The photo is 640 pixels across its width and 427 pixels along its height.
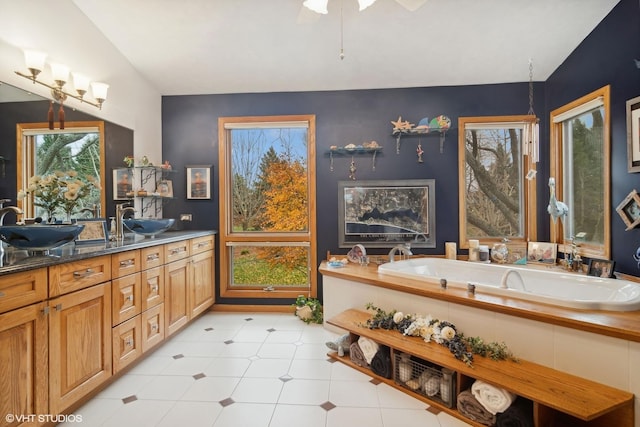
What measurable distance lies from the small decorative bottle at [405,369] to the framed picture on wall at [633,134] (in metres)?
2.23

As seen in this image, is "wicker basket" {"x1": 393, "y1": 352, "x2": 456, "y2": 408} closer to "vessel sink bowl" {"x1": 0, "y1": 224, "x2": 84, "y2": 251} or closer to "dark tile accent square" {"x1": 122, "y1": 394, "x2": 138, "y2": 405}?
"dark tile accent square" {"x1": 122, "y1": 394, "x2": 138, "y2": 405}

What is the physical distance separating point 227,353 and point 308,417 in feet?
3.65

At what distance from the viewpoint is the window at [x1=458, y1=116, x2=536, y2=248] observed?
11.7 feet

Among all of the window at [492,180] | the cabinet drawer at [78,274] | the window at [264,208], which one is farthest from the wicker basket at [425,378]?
the cabinet drawer at [78,274]

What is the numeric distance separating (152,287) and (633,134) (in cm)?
398

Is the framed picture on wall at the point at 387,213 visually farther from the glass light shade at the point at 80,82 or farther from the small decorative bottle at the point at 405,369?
the glass light shade at the point at 80,82

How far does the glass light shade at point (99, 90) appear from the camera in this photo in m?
2.80

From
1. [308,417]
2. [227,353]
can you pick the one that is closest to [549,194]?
[308,417]

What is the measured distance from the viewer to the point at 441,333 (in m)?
2.14

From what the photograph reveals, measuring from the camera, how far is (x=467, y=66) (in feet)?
10.9

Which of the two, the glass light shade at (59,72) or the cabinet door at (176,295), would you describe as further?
the cabinet door at (176,295)

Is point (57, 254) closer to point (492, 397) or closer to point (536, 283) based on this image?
point (492, 397)

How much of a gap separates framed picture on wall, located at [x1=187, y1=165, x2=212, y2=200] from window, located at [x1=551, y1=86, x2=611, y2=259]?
388 centimetres

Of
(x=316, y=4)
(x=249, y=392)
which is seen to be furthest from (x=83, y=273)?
(x=316, y=4)
